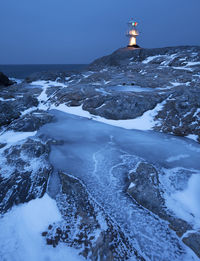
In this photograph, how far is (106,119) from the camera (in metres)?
11.4

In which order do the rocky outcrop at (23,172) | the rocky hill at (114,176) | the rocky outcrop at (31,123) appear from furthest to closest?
the rocky outcrop at (31,123) < the rocky outcrop at (23,172) < the rocky hill at (114,176)

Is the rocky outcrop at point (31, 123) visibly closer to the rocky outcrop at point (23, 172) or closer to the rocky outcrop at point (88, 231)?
the rocky outcrop at point (23, 172)

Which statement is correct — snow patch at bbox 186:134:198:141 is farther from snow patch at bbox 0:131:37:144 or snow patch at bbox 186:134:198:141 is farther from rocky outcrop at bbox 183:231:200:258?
snow patch at bbox 0:131:37:144

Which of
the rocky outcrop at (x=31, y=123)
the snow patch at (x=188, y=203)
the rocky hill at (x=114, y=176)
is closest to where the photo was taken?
the rocky hill at (x=114, y=176)

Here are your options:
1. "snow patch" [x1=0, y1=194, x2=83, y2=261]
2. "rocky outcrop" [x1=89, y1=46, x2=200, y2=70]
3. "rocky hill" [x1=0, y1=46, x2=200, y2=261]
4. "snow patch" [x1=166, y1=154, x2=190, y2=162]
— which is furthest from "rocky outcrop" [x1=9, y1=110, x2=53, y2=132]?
"rocky outcrop" [x1=89, y1=46, x2=200, y2=70]

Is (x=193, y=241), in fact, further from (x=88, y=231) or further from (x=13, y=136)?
(x=13, y=136)

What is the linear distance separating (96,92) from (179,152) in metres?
9.43

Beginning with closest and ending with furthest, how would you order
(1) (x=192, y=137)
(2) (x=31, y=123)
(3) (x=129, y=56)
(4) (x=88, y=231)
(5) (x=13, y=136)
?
(4) (x=88, y=231)
(1) (x=192, y=137)
(5) (x=13, y=136)
(2) (x=31, y=123)
(3) (x=129, y=56)

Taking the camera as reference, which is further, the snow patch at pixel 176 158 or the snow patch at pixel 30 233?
the snow patch at pixel 176 158

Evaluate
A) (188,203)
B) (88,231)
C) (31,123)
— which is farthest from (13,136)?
(188,203)

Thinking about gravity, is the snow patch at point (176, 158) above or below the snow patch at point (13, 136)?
above

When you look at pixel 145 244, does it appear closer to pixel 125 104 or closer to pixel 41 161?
pixel 41 161

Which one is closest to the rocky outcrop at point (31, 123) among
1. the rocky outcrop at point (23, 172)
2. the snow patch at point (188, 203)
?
the rocky outcrop at point (23, 172)

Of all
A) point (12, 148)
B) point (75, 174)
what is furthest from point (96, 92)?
point (75, 174)
